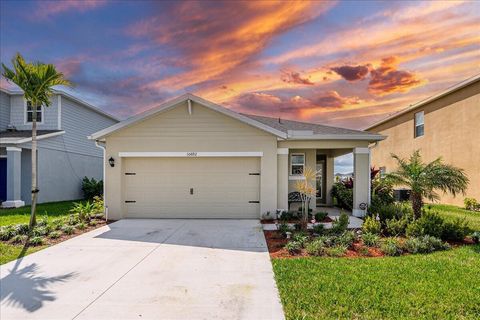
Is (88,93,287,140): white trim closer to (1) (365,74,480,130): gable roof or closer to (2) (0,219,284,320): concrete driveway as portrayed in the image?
(2) (0,219,284,320): concrete driveway

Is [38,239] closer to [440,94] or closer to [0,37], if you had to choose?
[0,37]

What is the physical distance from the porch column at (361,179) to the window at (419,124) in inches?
337

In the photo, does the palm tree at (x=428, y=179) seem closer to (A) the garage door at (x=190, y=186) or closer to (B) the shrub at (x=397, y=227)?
(B) the shrub at (x=397, y=227)

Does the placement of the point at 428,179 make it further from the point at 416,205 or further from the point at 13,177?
the point at 13,177

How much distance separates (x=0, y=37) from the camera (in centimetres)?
1170

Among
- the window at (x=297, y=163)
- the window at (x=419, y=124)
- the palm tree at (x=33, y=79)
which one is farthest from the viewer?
the window at (x=419, y=124)

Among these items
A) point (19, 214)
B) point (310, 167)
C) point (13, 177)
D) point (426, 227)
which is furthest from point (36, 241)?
point (426, 227)

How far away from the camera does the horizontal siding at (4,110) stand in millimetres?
15475

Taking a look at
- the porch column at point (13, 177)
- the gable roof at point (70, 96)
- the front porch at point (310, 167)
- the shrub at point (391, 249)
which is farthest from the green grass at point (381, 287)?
the gable roof at point (70, 96)

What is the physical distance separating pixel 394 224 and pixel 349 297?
14.4 ft

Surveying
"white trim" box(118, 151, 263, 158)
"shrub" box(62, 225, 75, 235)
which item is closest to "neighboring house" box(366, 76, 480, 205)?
"white trim" box(118, 151, 263, 158)

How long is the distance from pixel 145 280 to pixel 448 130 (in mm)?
15964

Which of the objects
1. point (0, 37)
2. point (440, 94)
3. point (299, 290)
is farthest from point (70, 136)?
point (440, 94)

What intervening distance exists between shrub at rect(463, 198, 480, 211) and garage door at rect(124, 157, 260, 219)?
9.91 metres
